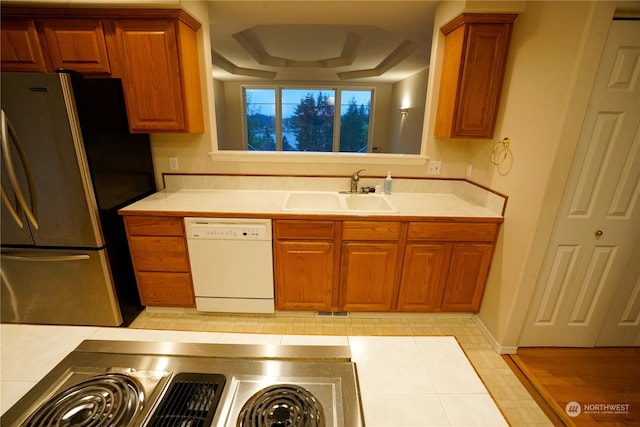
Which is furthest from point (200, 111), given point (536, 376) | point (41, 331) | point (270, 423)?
point (536, 376)

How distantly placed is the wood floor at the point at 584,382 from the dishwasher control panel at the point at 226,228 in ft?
6.28

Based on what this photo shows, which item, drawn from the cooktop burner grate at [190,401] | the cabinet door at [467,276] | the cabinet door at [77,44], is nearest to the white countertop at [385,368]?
the cooktop burner grate at [190,401]

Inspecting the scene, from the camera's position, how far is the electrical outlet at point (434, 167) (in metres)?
2.52

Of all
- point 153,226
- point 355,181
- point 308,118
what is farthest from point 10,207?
point 308,118

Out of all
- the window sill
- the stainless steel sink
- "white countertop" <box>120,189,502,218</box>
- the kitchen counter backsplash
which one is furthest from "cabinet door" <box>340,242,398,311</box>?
the window sill

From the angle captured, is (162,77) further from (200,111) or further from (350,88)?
(350,88)

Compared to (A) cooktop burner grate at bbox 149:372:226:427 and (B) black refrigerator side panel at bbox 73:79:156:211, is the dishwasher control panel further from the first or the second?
(A) cooktop burner grate at bbox 149:372:226:427

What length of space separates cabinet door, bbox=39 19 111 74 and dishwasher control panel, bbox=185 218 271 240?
4.05 ft

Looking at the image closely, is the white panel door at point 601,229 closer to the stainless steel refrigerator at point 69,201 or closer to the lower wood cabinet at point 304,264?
the lower wood cabinet at point 304,264

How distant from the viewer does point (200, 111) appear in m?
2.33

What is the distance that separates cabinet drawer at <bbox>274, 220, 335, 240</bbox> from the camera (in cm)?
203

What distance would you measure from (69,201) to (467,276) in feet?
9.09

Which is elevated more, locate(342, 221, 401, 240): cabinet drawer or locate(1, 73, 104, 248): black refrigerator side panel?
locate(1, 73, 104, 248): black refrigerator side panel

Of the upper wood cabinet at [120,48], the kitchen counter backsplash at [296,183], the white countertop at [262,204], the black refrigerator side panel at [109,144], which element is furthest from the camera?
the kitchen counter backsplash at [296,183]
